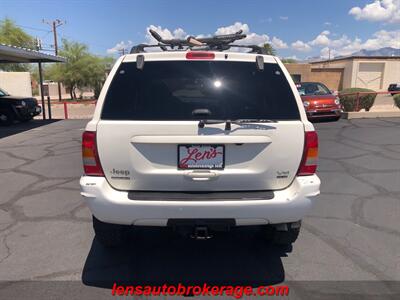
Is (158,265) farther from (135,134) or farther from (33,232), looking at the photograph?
(33,232)

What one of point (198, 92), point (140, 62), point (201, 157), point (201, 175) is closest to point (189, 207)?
point (201, 175)

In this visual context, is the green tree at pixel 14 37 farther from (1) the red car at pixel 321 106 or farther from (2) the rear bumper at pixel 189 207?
(2) the rear bumper at pixel 189 207

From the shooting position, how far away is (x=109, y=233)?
3.39 meters

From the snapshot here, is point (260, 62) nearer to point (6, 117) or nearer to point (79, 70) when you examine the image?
point (6, 117)

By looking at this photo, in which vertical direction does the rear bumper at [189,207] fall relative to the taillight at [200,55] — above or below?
below

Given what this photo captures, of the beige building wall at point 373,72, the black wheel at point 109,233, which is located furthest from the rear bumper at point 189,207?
the beige building wall at point 373,72

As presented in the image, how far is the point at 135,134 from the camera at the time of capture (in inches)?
110

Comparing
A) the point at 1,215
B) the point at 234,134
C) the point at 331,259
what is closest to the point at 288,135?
the point at 234,134

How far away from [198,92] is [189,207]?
39.0 inches

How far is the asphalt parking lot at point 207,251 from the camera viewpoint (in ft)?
10.3

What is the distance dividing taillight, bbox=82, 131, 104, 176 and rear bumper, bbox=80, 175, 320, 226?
0.18 ft

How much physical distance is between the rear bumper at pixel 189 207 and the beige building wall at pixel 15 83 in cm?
2793

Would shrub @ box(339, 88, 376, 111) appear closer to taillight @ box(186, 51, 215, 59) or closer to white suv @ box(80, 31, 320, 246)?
white suv @ box(80, 31, 320, 246)

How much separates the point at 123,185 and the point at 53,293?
105cm
